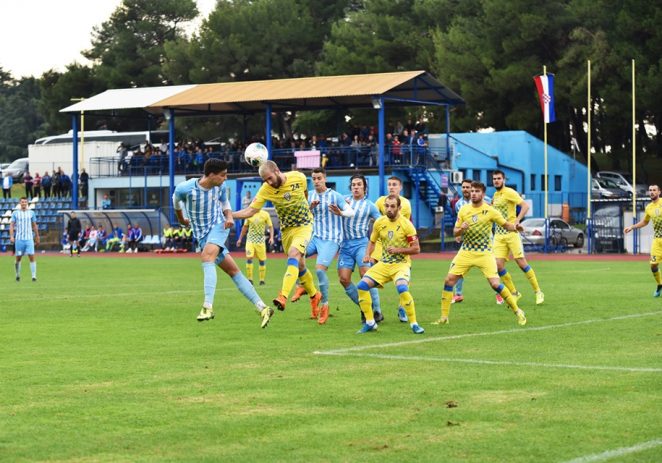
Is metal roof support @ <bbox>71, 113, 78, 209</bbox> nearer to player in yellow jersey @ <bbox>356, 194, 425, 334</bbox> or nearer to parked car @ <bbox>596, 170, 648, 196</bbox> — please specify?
parked car @ <bbox>596, 170, 648, 196</bbox>

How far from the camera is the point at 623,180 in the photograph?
216ft

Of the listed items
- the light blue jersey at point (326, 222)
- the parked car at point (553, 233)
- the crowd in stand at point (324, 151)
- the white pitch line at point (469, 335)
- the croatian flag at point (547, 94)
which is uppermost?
the croatian flag at point (547, 94)

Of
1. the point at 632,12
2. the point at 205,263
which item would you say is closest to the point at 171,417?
the point at 205,263

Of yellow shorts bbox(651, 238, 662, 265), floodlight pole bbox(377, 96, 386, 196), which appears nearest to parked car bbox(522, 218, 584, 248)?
floodlight pole bbox(377, 96, 386, 196)

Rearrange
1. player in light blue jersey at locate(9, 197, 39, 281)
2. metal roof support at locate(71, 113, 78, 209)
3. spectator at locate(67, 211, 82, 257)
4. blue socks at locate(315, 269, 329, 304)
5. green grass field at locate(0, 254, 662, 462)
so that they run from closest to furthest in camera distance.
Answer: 1. green grass field at locate(0, 254, 662, 462)
2. blue socks at locate(315, 269, 329, 304)
3. player in light blue jersey at locate(9, 197, 39, 281)
4. spectator at locate(67, 211, 82, 257)
5. metal roof support at locate(71, 113, 78, 209)

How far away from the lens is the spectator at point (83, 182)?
64.1 metres

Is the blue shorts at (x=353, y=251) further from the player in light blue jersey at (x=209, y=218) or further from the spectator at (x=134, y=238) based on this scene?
the spectator at (x=134, y=238)

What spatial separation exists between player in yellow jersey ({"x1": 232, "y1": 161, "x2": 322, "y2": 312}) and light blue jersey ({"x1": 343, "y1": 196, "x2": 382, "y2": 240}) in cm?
54

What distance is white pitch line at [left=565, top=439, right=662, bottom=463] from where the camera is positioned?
7477 mm

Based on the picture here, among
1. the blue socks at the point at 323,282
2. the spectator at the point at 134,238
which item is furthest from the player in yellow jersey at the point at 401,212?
the spectator at the point at 134,238

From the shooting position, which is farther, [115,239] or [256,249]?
[115,239]

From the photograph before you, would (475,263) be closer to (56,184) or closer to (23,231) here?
(23,231)

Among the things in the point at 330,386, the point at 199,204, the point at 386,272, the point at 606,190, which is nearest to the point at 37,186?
the point at 606,190

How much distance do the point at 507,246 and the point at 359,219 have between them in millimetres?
4468
